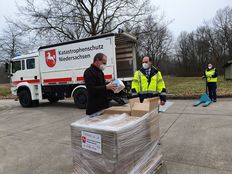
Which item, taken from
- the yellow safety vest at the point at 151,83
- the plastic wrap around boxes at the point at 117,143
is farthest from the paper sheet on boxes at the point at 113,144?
the yellow safety vest at the point at 151,83

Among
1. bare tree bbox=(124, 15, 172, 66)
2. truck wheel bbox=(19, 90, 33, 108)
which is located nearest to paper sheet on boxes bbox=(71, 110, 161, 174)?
truck wheel bbox=(19, 90, 33, 108)

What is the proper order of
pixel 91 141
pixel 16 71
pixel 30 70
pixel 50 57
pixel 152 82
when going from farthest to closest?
pixel 16 71 → pixel 30 70 → pixel 50 57 → pixel 152 82 → pixel 91 141

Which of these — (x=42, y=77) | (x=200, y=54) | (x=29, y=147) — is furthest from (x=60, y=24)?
(x=200, y=54)

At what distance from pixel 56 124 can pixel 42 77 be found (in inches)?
161

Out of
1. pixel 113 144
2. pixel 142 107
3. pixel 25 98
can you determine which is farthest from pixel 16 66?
pixel 113 144

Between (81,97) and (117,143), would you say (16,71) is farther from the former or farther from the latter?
(117,143)

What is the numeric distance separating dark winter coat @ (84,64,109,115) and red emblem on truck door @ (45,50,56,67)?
702 cm

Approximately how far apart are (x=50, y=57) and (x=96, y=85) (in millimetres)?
7308

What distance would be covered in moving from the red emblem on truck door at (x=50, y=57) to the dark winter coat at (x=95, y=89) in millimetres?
7024

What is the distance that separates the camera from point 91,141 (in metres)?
2.55

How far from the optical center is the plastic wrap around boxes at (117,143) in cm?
240

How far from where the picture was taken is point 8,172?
362 centimetres

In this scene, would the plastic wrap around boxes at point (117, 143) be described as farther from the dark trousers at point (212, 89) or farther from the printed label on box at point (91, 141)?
the dark trousers at point (212, 89)

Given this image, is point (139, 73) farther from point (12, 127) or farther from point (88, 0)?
point (88, 0)
